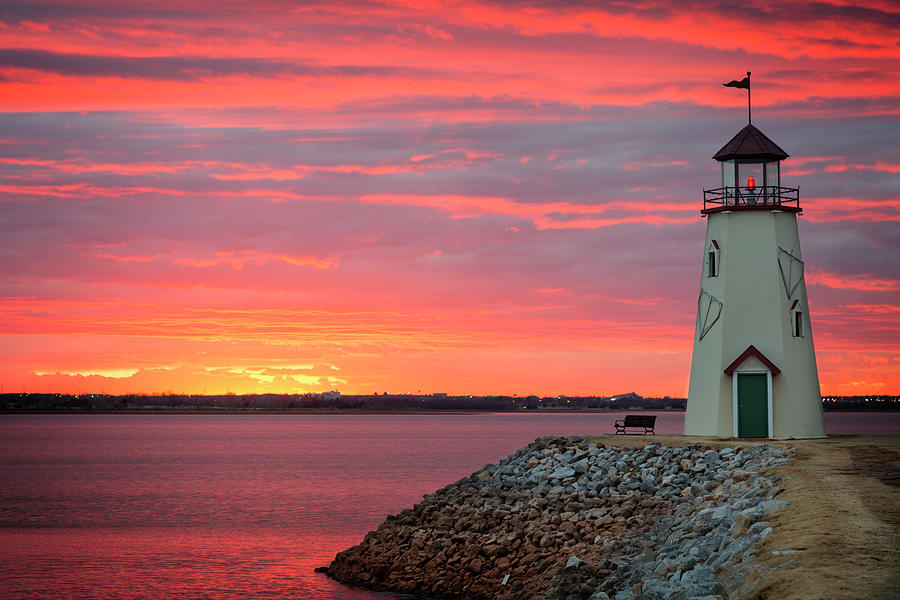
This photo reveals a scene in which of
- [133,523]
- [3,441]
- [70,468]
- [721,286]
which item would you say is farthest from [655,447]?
[3,441]

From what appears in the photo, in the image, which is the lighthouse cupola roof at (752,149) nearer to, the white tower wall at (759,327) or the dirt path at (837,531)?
the white tower wall at (759,327)

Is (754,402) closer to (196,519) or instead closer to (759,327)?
(759,327)

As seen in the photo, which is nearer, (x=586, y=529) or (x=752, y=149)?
(x=586, y=529)

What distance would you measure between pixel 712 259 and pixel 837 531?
19.1 meters

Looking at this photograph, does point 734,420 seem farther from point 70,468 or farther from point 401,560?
point 70,468

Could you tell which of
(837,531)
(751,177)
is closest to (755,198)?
(751,177)

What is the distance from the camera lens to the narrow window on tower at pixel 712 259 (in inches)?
1350

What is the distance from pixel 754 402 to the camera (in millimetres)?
33281

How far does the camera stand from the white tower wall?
3328cm

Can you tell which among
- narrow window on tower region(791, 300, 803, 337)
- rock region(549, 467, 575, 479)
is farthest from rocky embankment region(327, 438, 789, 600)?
narrow window on tower region(791, 300, 803, 337)

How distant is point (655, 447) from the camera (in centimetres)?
3070

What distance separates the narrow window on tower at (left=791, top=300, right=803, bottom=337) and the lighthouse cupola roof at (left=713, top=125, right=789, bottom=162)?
5.22 meters

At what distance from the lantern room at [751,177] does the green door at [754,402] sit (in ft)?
19.3

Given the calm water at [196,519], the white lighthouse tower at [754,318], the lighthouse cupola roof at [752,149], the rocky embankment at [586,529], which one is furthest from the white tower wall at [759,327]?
the calm water at [196,519]
